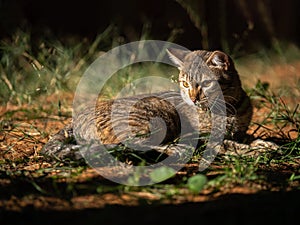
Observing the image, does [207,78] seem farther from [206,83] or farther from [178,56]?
[178,56]

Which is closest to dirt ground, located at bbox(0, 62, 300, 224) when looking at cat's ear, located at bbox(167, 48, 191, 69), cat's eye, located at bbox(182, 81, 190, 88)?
cat's eye, located at bbox(182, 81, 190, 88)

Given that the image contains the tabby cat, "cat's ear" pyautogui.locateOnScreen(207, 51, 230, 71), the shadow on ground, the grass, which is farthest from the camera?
"cat's ear" pyautogui.locateOnScreen(207, 51, 230, 71)

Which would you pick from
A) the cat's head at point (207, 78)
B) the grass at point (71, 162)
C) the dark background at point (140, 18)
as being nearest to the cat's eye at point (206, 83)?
the cat's head at point (207, 78)

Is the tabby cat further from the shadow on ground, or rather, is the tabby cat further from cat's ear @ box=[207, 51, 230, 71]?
the shadow on ground

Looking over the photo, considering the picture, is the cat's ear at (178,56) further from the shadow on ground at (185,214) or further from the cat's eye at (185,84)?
the shadow on ground at (185,214)

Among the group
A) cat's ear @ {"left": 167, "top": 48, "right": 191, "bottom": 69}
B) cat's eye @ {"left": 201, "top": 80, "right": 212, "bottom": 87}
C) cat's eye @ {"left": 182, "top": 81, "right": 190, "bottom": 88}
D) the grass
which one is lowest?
the grass

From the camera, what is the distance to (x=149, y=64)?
622cm

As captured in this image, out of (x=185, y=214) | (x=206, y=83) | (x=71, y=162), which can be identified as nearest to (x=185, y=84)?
(x=206, y=83)

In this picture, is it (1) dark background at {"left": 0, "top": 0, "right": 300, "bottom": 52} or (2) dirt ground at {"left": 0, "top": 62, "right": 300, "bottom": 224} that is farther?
(1) dark background at {"left": 0, "top": 0, "right": 300, "bottom": 52}

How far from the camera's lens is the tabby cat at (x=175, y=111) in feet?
10.8

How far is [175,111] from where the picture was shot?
12.5 ft

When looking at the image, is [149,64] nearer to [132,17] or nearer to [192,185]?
[132,17]

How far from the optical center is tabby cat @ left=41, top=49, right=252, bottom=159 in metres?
3.30

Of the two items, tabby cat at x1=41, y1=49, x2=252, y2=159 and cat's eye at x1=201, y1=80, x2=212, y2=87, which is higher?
cat's eye at x1=201, y1=80, x2=212, y2=87
